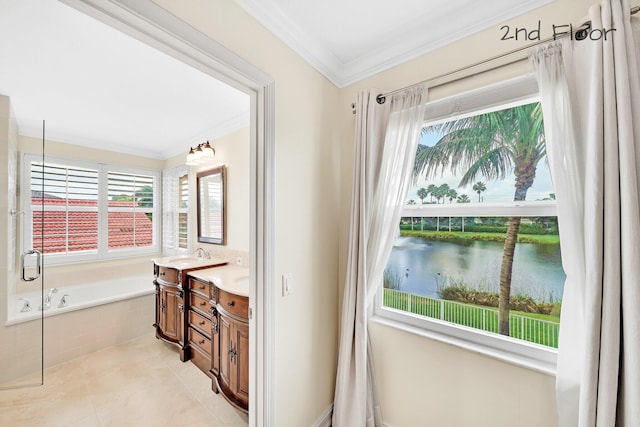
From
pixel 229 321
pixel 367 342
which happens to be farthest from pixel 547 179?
pixel 229 321

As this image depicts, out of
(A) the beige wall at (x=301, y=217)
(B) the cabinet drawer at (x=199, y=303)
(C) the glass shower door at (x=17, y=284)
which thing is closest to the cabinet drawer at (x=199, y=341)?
(B) the cabinet drawer at (x=199, y=303)

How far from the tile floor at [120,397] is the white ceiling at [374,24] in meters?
2.59

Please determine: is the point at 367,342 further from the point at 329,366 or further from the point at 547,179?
the point at 547,179

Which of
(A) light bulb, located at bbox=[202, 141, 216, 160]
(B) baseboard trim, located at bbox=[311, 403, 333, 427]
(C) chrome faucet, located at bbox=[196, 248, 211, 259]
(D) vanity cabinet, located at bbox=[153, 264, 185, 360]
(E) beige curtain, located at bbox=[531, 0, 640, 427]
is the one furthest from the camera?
(C) chrome faucet, located at bbox=[196, 248, 211, 259]

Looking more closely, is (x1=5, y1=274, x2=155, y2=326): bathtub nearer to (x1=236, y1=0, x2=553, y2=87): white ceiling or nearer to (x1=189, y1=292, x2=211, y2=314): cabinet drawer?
(x1=189, y1=292, x2=211, y2=314): cabinet drawer

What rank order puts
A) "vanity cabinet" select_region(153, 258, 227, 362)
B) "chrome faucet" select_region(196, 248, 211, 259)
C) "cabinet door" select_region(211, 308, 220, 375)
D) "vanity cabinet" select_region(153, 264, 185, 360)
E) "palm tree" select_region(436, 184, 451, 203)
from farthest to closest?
"chrome faucet" select_region(196, 248, 211, 259), "vanity cabinet" select_region(153, 264, 185, 360), "vanity cabinet" select_region(153, 258, 227, 362), "cabinet door" select_region(211, 308, 220, 375), "palm tree" select_region(436, 184, 451, 203)

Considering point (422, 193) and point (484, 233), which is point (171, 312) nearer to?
point (422, 193)

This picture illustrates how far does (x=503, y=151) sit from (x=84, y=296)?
14.7 ft

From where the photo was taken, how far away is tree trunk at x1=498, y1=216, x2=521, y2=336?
1260 millimetres

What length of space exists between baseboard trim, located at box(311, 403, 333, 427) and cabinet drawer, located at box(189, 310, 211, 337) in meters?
1.19

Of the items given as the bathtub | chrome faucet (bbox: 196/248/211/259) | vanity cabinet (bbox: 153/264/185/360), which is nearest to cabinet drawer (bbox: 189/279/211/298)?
vanity cabinet (bbox: 153/264/185/360)

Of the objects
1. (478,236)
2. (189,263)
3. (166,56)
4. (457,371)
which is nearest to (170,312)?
(189,263)

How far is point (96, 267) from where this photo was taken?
11.0ft

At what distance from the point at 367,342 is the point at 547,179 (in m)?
1.32
